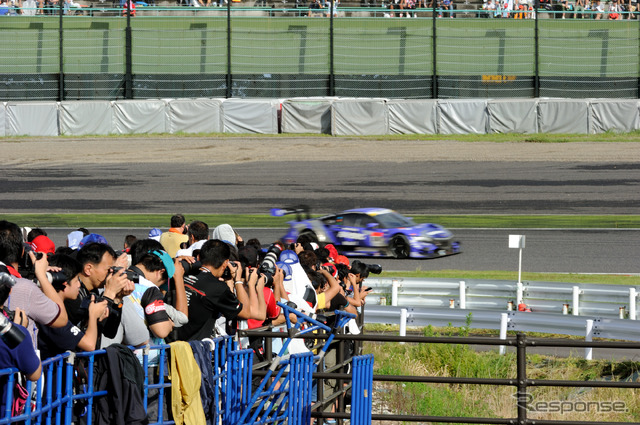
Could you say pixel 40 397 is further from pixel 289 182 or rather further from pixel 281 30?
pixel 281 30

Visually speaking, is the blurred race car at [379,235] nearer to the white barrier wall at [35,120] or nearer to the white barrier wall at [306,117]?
the white barrier wall at [306,117]

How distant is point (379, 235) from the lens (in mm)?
21672

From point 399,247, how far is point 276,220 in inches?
220

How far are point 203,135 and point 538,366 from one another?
24.5 meters

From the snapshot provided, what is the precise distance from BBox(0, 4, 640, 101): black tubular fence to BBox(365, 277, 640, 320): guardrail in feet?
71.5

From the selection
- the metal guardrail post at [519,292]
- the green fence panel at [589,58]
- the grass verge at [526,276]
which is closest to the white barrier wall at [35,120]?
the green fence panel at [589,58]

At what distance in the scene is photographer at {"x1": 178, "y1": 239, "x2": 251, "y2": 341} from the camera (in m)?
6.86

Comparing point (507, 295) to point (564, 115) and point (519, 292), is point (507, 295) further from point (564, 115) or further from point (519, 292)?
point (564, 115)

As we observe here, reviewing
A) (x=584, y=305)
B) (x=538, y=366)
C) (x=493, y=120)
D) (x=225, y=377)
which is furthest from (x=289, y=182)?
(x=225, y=377)

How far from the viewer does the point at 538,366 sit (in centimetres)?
1365

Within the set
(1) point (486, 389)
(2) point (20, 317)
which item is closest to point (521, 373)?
(2) point (20, 317)

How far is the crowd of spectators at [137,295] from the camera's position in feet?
17.7

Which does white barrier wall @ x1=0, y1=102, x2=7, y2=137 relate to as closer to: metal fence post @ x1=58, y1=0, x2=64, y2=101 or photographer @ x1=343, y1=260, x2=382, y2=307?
metal fence post @ x1=58, y1=0, x2=64, y2=101

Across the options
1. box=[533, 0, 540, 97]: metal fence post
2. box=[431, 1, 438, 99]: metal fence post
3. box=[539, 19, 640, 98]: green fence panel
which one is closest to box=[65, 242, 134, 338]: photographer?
box=[431, 1, 438, 99]: metal fence post
